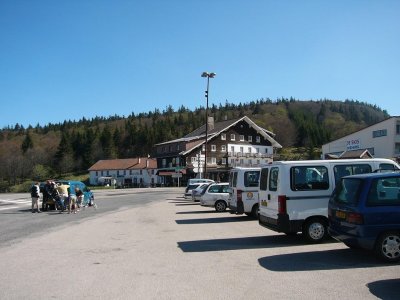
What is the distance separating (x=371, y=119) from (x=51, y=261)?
7341 inches

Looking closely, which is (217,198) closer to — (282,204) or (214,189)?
(214,189)

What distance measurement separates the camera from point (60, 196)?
74.2ft

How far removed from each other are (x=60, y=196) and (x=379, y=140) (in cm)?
5069

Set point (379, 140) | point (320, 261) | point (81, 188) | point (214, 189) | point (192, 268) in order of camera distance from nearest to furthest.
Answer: point (192, 268) < point (320, 261) < point (214, 189) < point (81, 188) < point (379, 140)

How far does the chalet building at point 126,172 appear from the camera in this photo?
108m

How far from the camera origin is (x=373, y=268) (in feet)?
25.8

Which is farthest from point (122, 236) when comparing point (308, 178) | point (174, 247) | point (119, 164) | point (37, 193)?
point (119, 164)

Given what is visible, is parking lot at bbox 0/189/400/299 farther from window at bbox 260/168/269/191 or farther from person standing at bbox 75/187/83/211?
person standing at bbox 75/187/83/211

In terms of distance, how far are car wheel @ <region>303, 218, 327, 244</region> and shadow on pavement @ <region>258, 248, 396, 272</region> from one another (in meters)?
0.96

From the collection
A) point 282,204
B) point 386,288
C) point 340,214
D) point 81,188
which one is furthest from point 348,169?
point 81,188

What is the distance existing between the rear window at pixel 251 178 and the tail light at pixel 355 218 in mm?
7918

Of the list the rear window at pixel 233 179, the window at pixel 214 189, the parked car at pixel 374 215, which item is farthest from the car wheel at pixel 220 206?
the parked car at pixel 374 215

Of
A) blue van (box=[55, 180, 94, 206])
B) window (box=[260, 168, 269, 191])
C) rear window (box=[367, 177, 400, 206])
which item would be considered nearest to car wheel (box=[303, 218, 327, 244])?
window (box=[260, 168, 269, 191])

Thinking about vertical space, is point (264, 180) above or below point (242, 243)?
above
